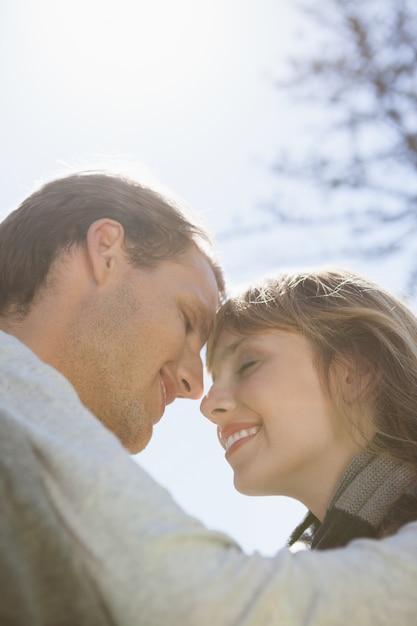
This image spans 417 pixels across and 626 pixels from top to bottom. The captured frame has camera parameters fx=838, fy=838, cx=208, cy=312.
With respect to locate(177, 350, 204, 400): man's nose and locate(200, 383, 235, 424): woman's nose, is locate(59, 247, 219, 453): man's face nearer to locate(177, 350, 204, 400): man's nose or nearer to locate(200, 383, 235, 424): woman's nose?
locate(177, 350, 204, 400): man's nose

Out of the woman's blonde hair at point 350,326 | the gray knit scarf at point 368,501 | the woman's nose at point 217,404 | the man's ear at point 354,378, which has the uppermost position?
the woman's blonde hair at point 350,326

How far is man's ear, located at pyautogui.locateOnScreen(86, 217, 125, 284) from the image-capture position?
3.13 m

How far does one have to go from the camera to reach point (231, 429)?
104 inches

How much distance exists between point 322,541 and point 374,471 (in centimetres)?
24

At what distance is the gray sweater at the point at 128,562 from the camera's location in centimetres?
129

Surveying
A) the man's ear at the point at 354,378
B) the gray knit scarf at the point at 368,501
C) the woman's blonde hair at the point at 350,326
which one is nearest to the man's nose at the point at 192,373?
the woman's blonde hair at the point at 350,326

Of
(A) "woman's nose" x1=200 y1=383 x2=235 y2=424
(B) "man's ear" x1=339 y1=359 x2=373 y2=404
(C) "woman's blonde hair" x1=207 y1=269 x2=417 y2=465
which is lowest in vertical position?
(A) "woman's nose" x1=200 y1=383 x2=235 y2=424

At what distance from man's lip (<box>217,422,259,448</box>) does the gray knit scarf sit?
1.21 feet

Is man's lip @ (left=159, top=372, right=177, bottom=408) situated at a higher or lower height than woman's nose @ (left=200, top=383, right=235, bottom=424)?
lower

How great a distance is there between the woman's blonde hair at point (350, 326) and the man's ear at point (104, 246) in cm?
49

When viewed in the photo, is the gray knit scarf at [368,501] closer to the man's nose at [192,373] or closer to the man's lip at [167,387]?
the man's nose at [192,373]

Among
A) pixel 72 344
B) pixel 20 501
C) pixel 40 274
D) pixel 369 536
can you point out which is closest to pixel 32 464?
pixel 20 501

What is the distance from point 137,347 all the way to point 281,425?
0.77 metres

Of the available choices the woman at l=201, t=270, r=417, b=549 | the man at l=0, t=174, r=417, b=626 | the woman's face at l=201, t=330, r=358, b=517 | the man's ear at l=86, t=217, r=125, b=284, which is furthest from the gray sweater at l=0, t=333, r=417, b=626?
the man's ear at l=86, t=217, r=125, b=284
